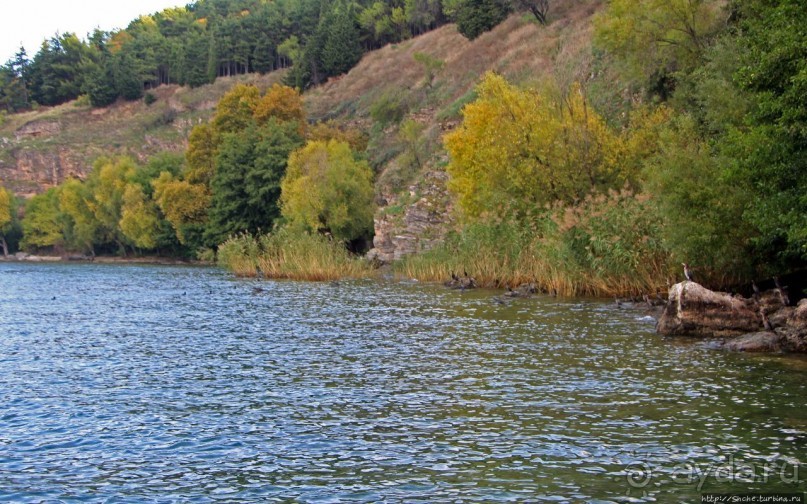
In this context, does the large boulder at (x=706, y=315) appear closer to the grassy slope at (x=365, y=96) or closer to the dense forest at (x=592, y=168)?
the dense forest at (x=592, y=168)

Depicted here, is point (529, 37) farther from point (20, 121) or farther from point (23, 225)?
point (20, 121)

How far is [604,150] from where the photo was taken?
40.7 meters

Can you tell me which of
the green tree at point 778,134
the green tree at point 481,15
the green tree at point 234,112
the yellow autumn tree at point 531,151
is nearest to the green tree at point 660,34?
the yellow autumn tree at point 531,151

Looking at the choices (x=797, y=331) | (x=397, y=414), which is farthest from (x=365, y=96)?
(x=397, y=414)

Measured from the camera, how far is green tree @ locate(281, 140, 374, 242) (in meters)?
68.4

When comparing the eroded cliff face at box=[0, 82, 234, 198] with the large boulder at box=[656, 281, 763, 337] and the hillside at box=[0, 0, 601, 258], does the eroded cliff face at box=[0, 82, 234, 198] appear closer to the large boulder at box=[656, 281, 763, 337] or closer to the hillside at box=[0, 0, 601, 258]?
the hillside at box=[0, 0, 601, 258]

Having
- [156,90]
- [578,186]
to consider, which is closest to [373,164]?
[578,186]

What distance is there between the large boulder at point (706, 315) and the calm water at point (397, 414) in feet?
3.60

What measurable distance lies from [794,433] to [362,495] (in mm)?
7422

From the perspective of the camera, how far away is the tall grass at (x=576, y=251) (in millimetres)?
32375

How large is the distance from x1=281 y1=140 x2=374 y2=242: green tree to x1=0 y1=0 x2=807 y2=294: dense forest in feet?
0.59

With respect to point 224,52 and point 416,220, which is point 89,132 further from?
point 416,220

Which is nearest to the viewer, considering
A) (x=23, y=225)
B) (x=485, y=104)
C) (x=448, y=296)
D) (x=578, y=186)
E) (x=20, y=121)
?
(x=448, y=296)

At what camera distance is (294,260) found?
52.1 meters
